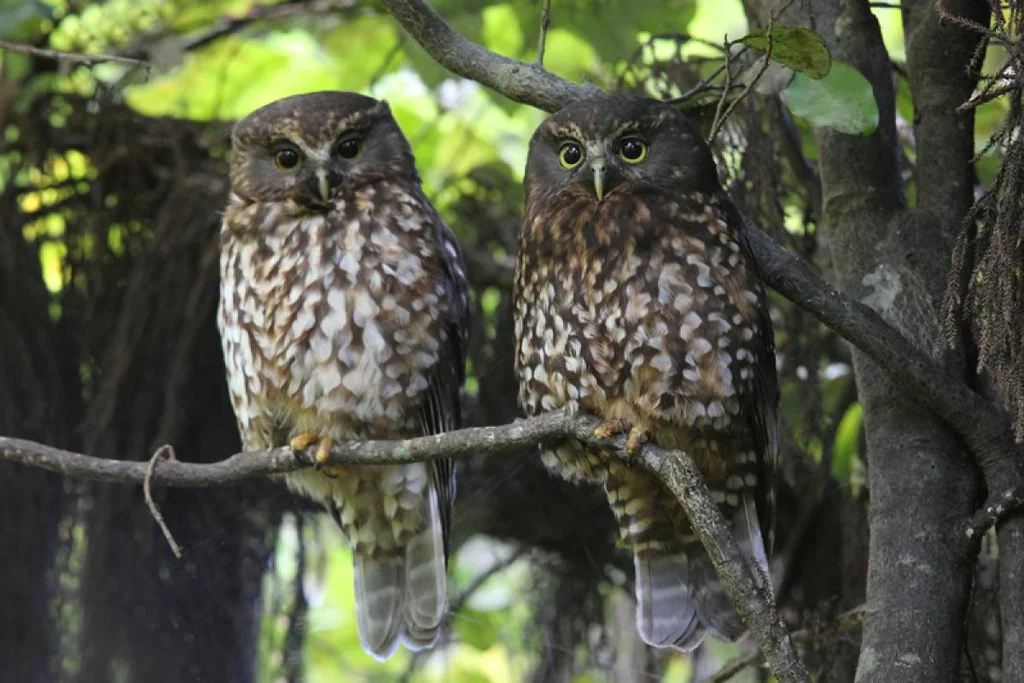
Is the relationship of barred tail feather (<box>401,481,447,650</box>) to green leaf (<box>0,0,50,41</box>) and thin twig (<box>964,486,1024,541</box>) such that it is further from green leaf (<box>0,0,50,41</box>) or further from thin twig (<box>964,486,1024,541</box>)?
green leaf (<box>0,0,50,41</box>)

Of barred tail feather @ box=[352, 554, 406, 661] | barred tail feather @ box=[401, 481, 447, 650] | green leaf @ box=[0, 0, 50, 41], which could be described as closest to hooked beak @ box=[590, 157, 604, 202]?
barred tail feather @ box=[401, 481, 447, 650]

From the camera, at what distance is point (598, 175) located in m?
3.07

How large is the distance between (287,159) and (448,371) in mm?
645

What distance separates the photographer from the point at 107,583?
427cm

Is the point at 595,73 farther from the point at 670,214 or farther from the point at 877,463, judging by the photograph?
the point at 877,463

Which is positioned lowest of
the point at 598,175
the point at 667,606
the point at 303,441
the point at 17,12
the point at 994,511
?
the point at 667,606

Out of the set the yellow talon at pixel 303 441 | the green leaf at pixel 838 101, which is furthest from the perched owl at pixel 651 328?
the yellow talon at pixel 303 441

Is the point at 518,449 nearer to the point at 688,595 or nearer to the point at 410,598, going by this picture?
the point at 688,595

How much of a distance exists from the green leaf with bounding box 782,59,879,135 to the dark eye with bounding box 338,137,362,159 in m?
1.18

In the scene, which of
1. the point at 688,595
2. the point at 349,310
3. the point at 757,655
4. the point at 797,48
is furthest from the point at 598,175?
the point at 757,655

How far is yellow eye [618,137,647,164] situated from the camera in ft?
10.3

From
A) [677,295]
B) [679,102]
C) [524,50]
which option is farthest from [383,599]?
[524,50]

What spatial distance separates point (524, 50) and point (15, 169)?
1.69 meters

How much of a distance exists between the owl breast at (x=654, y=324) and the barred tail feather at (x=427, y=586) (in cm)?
68
